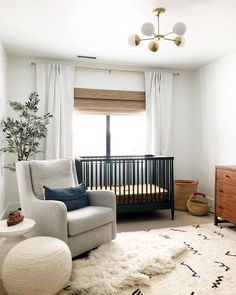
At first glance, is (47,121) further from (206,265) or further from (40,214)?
(206,265)

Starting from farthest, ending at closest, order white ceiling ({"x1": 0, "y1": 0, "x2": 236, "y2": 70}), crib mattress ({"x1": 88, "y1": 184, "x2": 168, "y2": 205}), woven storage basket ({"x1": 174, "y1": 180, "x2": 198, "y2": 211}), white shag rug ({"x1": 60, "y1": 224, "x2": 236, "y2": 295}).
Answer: woven storage basket ({"x1": 174, "y1": 180, "x2": 198, "y2": 211}) → crib mattress ({"x1": 88, "y1": 184, "x2": 168, "y2": 205}) → white ceiling ({"x1": 0, "y1": 0, "x2": 236, "y2": 70}) → white shag rug ({"x1": 60, "y1": 224, "x2": 236, "y2": 295})

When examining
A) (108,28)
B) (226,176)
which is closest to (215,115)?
(226,176)

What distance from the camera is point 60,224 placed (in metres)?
2.16

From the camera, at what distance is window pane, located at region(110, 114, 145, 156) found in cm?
454

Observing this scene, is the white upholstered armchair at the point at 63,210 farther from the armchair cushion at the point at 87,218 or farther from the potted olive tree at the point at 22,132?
the potted olive tree at the point at 22,132

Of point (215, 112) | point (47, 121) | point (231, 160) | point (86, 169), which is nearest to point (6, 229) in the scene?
point (86, 169)

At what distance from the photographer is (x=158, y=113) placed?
4.48 metres

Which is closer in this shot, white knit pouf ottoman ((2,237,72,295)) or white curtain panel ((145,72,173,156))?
white knit pouf ottoman ((2,237,72,295))

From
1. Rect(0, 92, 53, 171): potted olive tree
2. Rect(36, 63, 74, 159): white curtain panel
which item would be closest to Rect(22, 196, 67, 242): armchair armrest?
Rect(0, 92, 53, 171): potted olive tree

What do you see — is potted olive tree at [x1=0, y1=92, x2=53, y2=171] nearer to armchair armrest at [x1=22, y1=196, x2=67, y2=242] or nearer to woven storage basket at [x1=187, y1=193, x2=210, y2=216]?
armchair armrest at [x1=22, y1=196, x2=67, y2=242]

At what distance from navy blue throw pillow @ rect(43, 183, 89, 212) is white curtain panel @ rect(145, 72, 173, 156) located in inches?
78.9

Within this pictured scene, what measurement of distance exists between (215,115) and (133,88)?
147 centimetres

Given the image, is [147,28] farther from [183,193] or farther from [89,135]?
[183,193]

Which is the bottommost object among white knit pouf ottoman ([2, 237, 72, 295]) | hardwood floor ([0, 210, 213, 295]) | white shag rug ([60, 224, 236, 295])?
hardwood floor ([0, 210, 213, 295])
